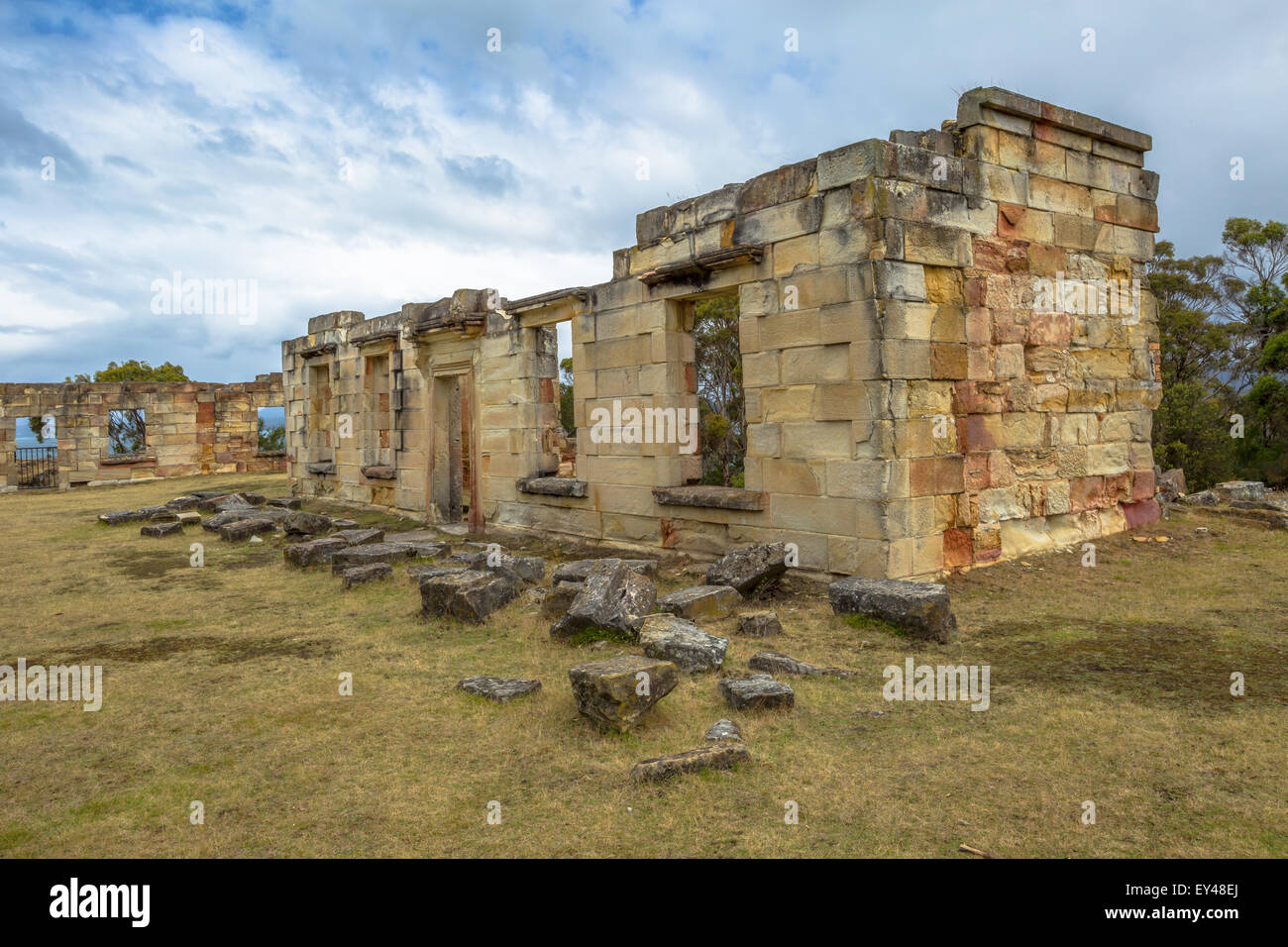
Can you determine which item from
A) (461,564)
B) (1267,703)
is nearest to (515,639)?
(461,564)

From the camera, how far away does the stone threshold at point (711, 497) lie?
28.5 ft

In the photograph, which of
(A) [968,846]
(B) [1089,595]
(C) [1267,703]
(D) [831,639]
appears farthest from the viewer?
(B) [1089,595]

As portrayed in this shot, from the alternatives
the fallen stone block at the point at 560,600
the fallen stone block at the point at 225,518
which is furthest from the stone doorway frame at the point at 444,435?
the fallen stone block at the point at 560,600

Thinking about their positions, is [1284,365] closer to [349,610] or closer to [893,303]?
[893,303]

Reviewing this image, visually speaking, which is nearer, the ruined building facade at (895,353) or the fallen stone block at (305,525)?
the ruined building facade at (895,353)

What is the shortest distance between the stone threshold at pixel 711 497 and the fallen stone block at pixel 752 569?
103cm

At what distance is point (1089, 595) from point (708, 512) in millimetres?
3752

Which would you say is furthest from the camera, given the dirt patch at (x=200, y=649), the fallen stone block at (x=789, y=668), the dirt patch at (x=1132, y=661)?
the dirt patch at (x=200, y=649)

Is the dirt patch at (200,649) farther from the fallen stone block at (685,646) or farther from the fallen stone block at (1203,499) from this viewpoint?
the fallen stone block at (1203,499)

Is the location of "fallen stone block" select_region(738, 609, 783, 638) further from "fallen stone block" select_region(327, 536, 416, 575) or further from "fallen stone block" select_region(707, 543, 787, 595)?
"fallen stone block" select_region(327, 536, 416, 575)

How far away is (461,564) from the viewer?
9.58 metres

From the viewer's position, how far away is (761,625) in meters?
6.51

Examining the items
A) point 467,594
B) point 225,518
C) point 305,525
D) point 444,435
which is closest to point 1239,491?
point 467,594

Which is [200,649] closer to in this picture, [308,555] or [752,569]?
[308,555]
